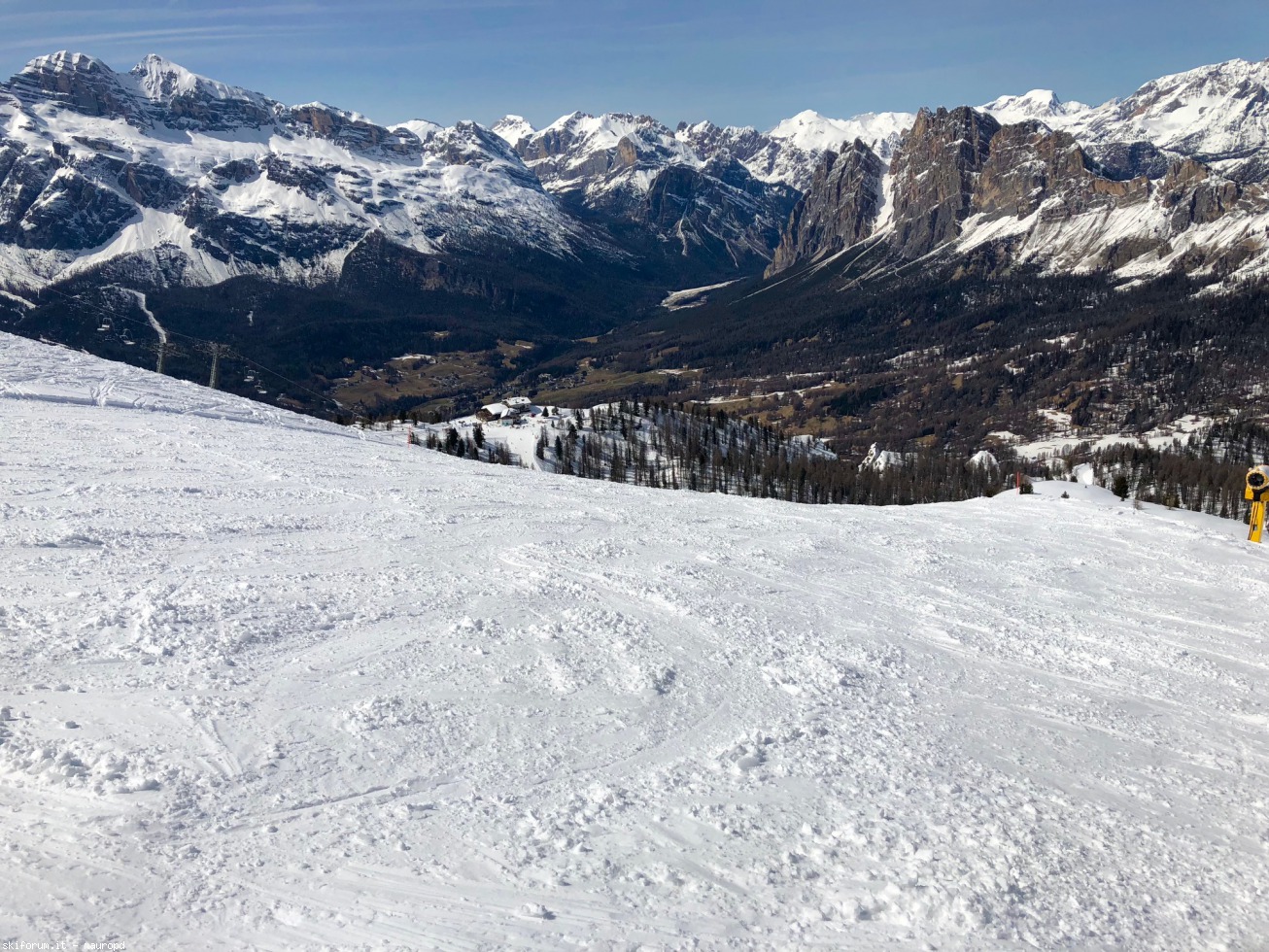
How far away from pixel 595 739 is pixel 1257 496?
24.7m

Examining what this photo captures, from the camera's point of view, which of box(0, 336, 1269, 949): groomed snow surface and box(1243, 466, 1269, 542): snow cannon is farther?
box(1243, 466, 1269, 542): snow cannon

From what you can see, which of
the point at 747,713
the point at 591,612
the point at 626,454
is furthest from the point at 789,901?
the point at 626,454

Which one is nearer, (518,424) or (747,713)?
(747,713)

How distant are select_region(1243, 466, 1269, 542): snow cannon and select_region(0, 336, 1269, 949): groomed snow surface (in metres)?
7.21

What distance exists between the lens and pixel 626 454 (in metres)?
117

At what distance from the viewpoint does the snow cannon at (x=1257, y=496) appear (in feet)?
76.7

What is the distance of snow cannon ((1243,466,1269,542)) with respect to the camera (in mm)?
23391

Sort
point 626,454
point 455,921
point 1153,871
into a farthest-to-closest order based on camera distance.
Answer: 1. point 626,454
2. point 1153,871
3. point 455,921

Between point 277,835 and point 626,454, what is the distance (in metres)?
111

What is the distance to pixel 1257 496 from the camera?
78.3 feet

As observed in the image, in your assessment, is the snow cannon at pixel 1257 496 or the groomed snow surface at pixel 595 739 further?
the snow cannon at pixel 1257 496

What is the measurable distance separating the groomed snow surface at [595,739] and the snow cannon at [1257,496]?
7206 millimetres

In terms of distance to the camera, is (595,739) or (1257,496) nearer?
(595,739)

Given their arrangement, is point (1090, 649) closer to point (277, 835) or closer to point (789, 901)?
point (789, 901)
